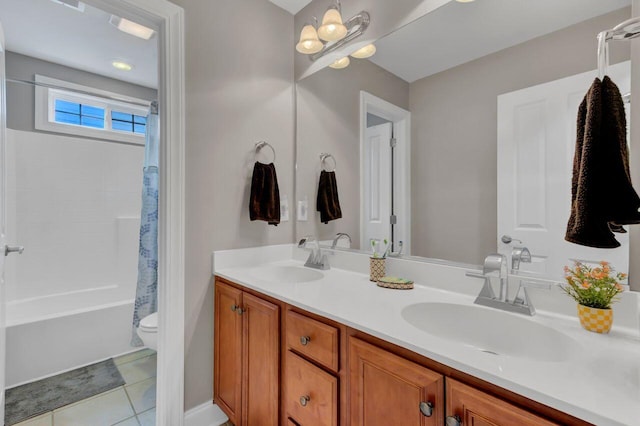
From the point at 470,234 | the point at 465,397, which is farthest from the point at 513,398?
the point at 470,234

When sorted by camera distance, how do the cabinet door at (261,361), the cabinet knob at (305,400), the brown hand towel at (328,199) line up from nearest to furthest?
the cabinet knob at (305,400), the cabinet door at (261,361), the brown hand towel at (328,199)

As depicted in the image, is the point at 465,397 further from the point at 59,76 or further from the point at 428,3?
the point at 59,76

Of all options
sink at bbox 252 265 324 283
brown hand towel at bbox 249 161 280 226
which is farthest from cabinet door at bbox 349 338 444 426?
brown hand towel at bbox 249 161 280 226

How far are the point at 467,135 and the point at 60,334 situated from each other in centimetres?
286

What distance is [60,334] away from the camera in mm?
2131

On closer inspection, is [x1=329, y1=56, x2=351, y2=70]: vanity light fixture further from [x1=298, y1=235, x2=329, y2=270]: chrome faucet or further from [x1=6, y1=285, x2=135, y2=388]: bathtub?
[x1=6, y1=285, x2=135, y2=388]: bathtub

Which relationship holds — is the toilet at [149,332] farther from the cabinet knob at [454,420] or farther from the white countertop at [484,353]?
the cabinet knob at [454,420]

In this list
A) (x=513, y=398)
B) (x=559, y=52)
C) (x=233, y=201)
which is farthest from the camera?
(x=233, y=201)

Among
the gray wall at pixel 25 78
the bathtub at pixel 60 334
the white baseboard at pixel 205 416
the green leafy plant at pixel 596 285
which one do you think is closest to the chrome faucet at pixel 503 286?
the green leafy plant at pixel 596 285

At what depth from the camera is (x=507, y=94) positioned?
113cm

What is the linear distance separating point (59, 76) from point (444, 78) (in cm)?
314

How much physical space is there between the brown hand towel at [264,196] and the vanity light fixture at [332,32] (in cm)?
74

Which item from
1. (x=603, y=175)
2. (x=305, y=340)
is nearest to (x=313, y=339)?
(x=305, y=340)

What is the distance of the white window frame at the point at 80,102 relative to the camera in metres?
2.51
